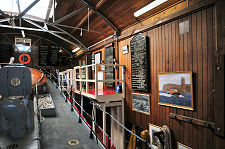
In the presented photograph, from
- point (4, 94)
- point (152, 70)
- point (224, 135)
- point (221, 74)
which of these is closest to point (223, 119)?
point (224, 135)

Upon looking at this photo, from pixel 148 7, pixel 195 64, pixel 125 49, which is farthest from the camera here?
pixel 125 49

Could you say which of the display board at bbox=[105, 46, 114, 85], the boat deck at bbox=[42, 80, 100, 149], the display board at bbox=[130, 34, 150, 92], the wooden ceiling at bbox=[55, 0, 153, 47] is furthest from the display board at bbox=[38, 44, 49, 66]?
the display board at bbox=[130, 34, 150, 92]

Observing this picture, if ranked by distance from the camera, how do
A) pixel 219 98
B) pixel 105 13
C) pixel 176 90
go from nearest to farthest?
pixel 219 98 < pixel 176 90 < pixel 105 13

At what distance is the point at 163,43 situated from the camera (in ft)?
13.5

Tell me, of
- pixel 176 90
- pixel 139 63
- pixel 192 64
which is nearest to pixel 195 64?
pixel 192 64

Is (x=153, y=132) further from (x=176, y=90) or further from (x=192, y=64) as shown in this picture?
(x=192, y=64)

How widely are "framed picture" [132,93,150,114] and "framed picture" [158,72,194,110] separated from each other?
58 centimetres

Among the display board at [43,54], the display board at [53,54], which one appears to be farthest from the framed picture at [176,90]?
the display board at [43,54]

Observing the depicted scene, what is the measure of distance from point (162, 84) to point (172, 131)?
126 cm

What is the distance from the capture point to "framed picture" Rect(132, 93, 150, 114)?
462 cm

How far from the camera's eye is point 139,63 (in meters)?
4.95

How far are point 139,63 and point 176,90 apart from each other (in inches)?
65.2

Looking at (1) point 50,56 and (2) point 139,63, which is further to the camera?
(1) point 50,56

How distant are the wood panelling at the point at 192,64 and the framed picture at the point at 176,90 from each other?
11 centimetres
